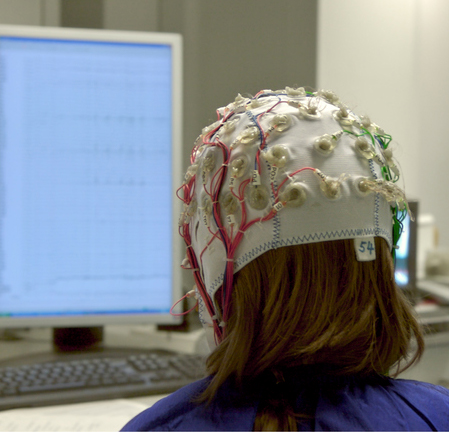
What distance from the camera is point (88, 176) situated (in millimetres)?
999

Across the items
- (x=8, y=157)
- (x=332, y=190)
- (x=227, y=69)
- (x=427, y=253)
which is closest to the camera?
(x=332, y=190)

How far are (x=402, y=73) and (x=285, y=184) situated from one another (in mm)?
1365

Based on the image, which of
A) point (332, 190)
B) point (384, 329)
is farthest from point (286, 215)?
point (384, 329)

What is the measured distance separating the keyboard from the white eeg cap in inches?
13.5

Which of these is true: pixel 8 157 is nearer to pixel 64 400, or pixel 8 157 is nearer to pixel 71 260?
pixel 71 260

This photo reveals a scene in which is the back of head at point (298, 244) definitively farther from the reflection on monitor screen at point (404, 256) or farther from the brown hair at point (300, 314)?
the reflection on monitor screen at point (404, 256)

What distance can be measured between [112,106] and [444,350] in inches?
31.5

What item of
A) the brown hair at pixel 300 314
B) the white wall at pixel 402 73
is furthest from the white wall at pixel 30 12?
the brown hair at pixel 300 314

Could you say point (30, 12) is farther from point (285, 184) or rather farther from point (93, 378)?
point (285, 184)

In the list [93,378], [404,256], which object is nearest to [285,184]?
[93,378]

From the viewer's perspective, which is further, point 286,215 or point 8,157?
point 8,157

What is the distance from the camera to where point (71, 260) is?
99 cm

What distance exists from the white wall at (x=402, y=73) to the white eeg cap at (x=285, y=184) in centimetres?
98

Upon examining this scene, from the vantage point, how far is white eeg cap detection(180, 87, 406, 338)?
1.57 feet
